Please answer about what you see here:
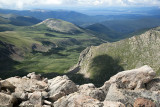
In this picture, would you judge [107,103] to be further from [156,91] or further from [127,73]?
[127,73]

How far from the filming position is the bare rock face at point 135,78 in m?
39.8

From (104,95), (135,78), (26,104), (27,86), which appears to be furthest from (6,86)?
(135,78)

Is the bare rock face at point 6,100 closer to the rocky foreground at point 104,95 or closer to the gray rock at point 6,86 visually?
the rocky foreground at point 104,95

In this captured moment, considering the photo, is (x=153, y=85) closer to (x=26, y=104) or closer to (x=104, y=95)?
(x=104, y=95)

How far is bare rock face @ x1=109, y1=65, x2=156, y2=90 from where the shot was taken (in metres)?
39.8

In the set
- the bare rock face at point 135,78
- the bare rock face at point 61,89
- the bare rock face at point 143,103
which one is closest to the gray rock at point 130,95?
the bare rock face at point 143,103

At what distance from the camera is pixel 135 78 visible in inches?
1606

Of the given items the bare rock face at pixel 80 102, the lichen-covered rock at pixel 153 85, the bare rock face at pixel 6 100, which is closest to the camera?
the bare rock face at pixel 80 102

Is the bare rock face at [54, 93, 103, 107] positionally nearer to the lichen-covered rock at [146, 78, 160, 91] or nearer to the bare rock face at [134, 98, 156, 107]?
the bare rock face at [134, 98, 156, 107]

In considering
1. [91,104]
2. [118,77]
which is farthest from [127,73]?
[91,104]

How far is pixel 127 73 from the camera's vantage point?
4281 centimetres

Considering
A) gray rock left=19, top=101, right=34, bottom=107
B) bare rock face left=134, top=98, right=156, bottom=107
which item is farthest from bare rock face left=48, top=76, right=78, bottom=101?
bare rock face left=134, top=98, right=156, bottom=107

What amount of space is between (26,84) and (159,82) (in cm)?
3674

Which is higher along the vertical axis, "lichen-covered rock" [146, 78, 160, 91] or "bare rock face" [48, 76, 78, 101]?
"lichen-covered rock" [146, 78, 160, 91]
